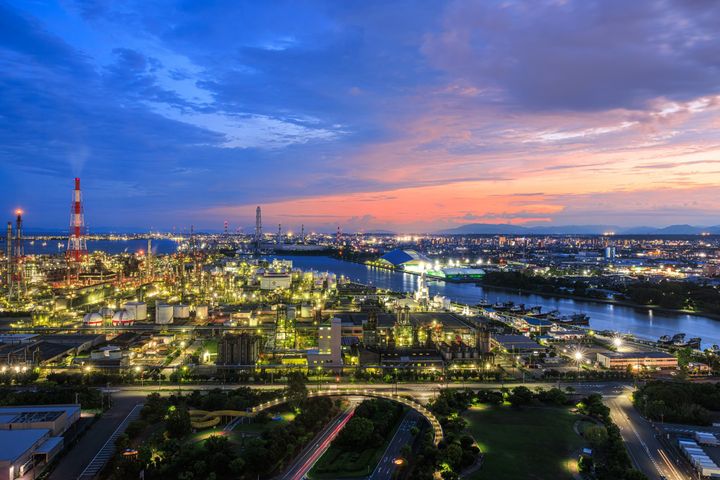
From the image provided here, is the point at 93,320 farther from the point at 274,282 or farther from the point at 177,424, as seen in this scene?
the point at 274,282

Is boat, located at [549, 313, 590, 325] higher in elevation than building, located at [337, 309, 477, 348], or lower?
lower

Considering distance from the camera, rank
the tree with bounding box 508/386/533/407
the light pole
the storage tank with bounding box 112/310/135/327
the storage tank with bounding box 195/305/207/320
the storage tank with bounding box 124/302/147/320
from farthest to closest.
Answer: the storage tank with bounding box 195/305/207/320, the storage tank with bounding box 124/302/147/320, the storage tank with bounding box 112/310/135/327, the light pole, the tree with bounding box 508/386/533/407

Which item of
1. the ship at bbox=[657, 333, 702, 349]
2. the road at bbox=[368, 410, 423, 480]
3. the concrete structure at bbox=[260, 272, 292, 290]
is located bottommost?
the ship at bbox=[657, 333, 702, 349]

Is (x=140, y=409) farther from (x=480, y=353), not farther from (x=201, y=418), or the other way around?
(x=480, y=353)

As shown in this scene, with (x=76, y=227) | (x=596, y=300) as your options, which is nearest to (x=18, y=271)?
(x=76, y=227)

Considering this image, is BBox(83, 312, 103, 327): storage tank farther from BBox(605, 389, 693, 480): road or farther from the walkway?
BBox(605, 389, 693, 480): road

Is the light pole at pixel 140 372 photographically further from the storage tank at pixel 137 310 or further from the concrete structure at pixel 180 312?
the concrete structure at pixel 180 312

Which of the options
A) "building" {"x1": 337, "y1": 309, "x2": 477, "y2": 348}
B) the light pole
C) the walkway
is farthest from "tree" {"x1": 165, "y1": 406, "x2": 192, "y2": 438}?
"building" {"x1": 337, "y1": 309, "x2": 477, "y2": 348}
